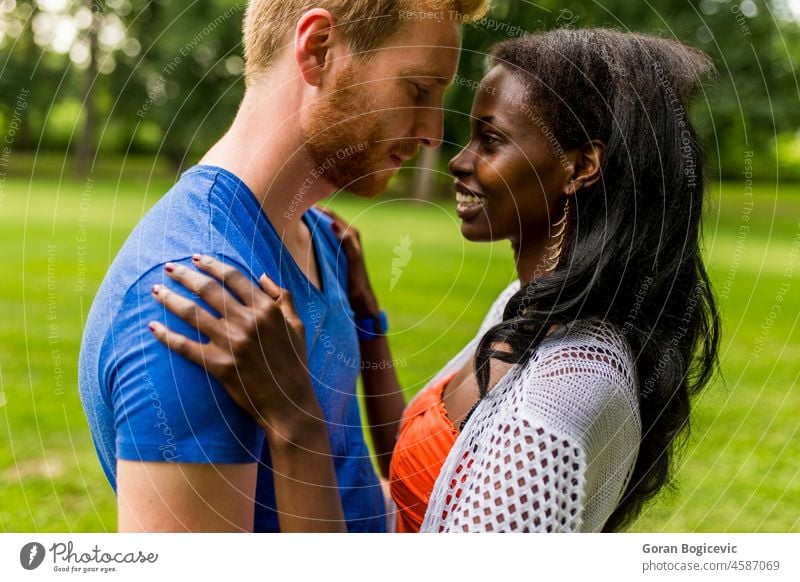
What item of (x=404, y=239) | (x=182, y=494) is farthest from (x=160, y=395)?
(x=404, y=239)

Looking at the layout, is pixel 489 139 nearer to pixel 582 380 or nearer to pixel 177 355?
Result: pixel 582 380

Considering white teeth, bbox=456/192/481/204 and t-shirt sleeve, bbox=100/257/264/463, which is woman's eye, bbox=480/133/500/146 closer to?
white teeth, bbox=456/192/481/204

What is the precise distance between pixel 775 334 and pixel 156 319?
5.73 meters

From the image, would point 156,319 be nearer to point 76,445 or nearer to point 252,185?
point 252,185

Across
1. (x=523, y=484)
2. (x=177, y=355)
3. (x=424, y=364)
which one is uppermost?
(x=177, y=355)

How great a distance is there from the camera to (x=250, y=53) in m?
1.49

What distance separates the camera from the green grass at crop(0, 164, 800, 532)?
2.80 meters

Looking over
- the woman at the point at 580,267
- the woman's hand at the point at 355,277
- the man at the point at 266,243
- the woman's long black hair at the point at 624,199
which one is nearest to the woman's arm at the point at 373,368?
the woman's hand at the point at 355,277

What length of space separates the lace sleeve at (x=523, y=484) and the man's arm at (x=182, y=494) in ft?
1.16

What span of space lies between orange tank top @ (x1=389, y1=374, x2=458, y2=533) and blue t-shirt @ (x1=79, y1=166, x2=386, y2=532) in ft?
0.43

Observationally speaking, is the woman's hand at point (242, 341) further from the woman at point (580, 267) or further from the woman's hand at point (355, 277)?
the woman's hand at point (355, 277)

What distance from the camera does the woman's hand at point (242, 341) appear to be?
1.21 meters

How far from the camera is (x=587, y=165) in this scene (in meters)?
1.47

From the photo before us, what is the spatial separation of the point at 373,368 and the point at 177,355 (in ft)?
2.83
